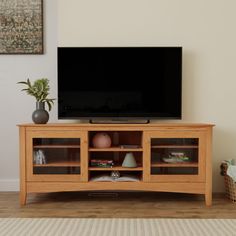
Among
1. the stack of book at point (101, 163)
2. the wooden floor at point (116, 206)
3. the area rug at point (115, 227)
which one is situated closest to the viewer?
the area rug at point (115, 227)

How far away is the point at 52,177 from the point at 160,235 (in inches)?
46.3

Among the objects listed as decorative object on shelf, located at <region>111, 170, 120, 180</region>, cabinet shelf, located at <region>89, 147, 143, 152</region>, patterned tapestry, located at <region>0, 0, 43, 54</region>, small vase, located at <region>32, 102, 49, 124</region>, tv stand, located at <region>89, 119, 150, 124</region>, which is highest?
patterned tapestry, located at <region>0, 0, 43, 54</region>

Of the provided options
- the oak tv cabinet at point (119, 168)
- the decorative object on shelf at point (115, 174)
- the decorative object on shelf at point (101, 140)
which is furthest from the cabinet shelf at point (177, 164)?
the decorative object on shelf at point (101, 140)

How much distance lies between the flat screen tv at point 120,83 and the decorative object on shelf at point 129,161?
1.28 feet

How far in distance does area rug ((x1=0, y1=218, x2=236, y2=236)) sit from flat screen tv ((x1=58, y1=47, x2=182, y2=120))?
3.48 feet

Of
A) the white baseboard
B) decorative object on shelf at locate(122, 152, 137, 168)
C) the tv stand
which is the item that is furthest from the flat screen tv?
the white baseboard

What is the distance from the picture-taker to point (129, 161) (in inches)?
120

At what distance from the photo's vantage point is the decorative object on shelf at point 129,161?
305 cm

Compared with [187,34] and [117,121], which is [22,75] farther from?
[187,34]

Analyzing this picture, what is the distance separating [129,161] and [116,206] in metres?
0.40

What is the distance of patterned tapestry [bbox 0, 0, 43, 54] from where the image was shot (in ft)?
11.3

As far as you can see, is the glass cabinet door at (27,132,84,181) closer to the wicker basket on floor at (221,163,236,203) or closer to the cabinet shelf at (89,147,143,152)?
the cabinet shelf at (89,147,143,152)

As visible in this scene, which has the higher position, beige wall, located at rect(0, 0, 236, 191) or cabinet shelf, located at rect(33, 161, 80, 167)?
beige wall, located at rect(0, 0, 236, 191)

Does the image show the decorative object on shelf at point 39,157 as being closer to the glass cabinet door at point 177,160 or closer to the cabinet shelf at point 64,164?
the cabinet shelf at point 64,164
